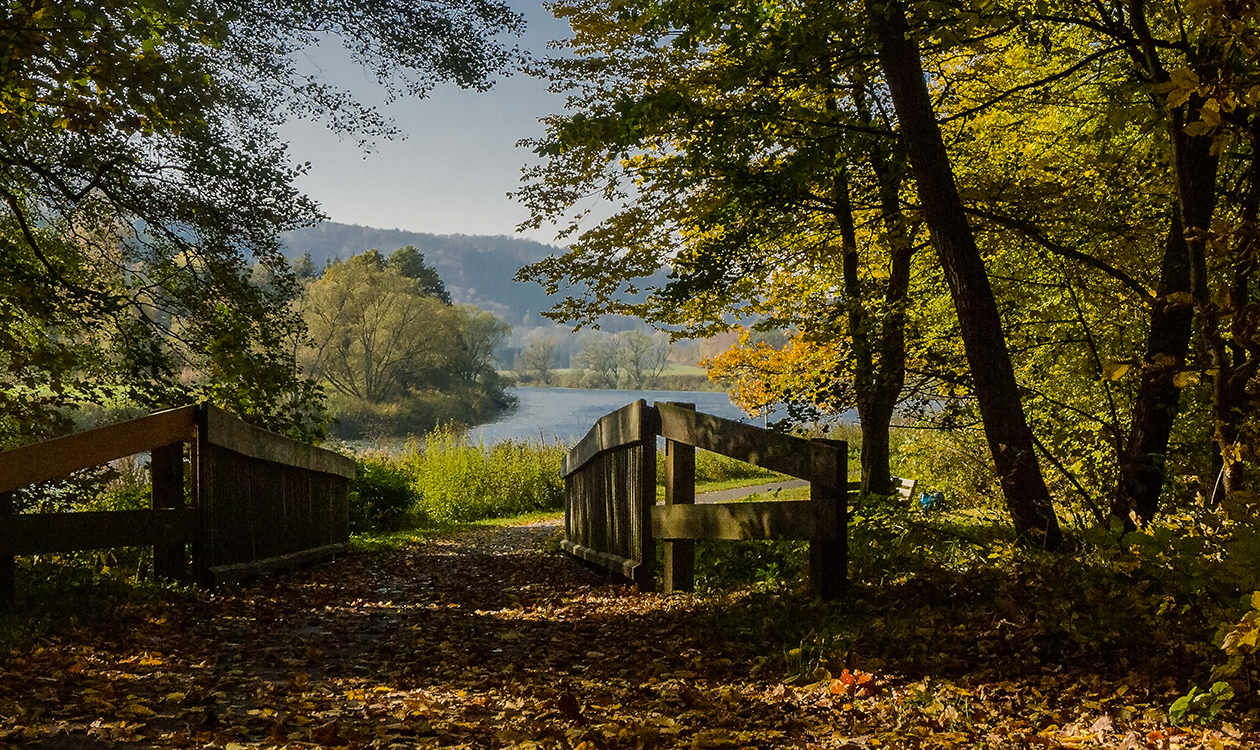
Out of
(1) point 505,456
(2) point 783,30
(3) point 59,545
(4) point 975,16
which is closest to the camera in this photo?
(4) point 975,16

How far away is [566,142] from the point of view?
4.83 m

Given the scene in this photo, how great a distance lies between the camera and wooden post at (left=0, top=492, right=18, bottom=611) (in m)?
4.39

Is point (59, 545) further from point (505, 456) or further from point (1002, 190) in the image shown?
point (505, 456)

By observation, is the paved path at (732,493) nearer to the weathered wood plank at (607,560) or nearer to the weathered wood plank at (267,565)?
the weathered wood plank at (607,560)

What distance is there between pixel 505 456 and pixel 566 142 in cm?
1375

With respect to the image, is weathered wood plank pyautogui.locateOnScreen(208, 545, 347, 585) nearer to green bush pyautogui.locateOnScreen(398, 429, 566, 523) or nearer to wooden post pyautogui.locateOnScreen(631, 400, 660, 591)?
wooden post pyautogui.locateOnScreen(631, 400, 660, 591)

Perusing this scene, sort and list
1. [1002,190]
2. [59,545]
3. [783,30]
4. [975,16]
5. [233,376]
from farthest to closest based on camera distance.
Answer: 1. [233,376]
2. [1002,190]
3. [783,30]
4. [59,545]
5. [975,16]

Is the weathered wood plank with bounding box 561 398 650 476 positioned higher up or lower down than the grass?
higher up

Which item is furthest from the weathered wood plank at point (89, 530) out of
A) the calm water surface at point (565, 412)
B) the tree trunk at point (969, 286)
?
the calm water surface at point (565, 412)

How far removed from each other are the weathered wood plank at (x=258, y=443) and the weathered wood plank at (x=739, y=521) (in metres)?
2.85

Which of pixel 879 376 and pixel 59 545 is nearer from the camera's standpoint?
pixel 59 545

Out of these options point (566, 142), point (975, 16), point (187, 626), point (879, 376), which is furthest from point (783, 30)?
point (187, 626)

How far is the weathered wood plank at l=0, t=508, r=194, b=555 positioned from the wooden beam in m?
3.04

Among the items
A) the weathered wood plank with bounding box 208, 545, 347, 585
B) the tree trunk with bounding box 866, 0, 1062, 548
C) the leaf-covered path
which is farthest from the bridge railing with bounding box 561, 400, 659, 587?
the weathered wood plank with bounding box 208, 545, 347, 585
